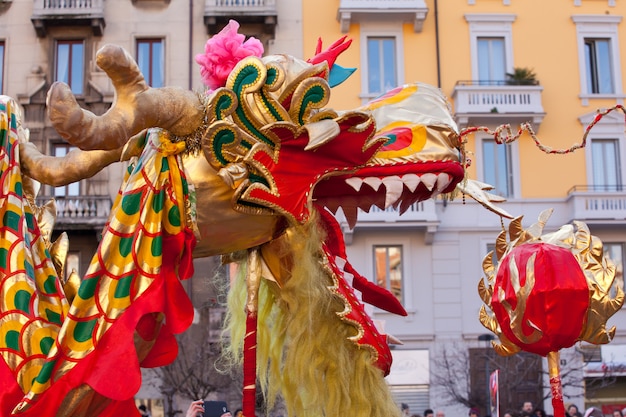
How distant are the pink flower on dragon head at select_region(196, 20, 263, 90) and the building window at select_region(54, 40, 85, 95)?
659 inches

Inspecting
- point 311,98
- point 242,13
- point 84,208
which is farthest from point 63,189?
point 311,98

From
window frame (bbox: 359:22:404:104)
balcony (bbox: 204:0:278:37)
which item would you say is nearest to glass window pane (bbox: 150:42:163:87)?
balcony (bbox: 204:0:278:37)

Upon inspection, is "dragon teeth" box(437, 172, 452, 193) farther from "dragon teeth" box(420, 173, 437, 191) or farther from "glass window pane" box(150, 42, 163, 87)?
"glass window pane" box(150, 42, 163, 87)

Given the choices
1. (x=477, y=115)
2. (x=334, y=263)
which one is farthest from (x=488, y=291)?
(x=477, y=115)

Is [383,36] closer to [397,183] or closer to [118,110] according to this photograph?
[397,183]

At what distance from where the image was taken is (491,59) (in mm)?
19281

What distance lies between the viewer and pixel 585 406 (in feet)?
60.3

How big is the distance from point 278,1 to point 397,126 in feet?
56.0

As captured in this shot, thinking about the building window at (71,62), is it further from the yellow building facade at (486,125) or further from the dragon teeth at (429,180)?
the dragon teeth at (429,180)

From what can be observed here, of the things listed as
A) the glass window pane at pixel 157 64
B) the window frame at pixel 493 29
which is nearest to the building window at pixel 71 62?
the glass window pane at pixel 157 64

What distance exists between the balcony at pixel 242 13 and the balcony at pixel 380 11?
1543 millimetres

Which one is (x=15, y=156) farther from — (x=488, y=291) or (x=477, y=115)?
(x=477, y=115)

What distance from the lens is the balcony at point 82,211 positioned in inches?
687

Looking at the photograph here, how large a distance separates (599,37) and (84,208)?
40.1ft
